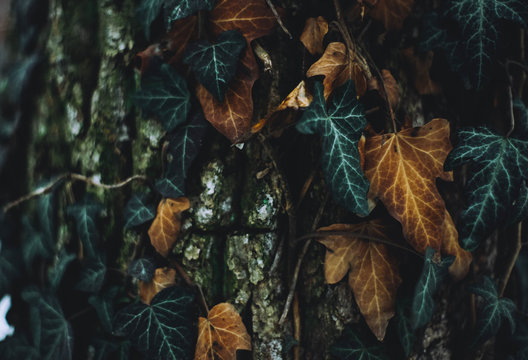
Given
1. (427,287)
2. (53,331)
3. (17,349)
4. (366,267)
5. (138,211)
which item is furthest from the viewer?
(17,349)

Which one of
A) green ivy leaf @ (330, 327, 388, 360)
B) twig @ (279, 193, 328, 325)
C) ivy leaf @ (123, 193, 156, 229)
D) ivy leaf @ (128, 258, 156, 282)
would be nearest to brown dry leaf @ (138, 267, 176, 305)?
ivy leaf @ (128, 258, 156, 282)

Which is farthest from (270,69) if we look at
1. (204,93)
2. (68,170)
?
(68,170)

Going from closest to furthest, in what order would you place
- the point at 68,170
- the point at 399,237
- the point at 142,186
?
the point at 399,237 < the point at 142,186 < the point at 68,170

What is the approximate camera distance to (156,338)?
2.60ft

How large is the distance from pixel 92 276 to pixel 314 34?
792 millimetres

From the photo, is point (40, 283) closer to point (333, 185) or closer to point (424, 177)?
point (333, 185)

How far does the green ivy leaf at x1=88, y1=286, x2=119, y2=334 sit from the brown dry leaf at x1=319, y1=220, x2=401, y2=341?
0.54m

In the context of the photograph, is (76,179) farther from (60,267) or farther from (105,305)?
(105,305)

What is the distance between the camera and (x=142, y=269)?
0.85 meters

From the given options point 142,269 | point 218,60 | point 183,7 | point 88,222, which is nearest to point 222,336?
point 142,269

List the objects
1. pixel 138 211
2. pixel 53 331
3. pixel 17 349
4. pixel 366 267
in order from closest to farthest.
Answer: pixel 366 267 → pixel 138 211 → pixel 53 331 → pixel 17 349

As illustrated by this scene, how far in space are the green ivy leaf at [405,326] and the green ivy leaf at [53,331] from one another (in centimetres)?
81

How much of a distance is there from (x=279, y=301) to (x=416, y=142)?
441mm

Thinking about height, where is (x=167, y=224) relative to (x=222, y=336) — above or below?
above
